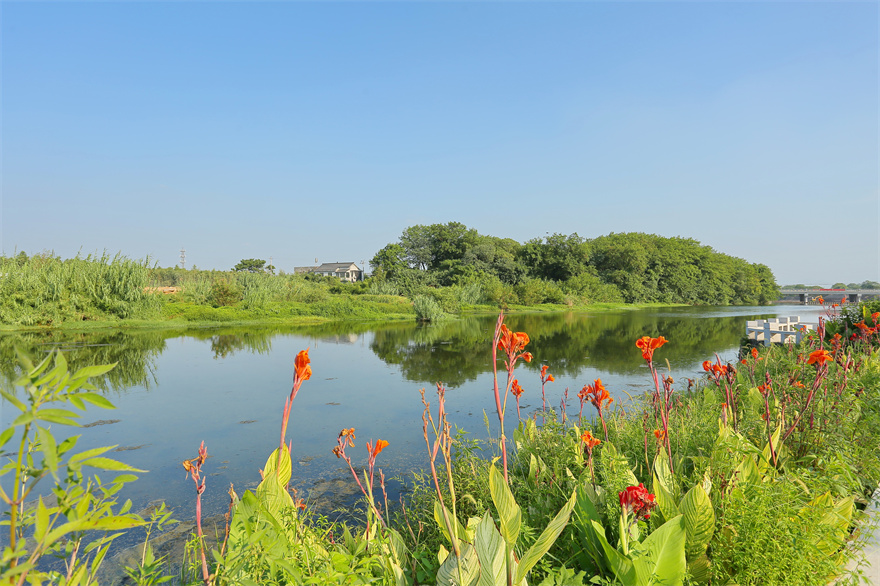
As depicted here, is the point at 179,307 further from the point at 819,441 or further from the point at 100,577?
the point at 819,441

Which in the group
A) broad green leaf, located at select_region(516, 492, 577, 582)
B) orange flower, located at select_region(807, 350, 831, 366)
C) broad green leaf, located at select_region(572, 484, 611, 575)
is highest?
orange flower, located at select_region(807, 350, 831, 366)

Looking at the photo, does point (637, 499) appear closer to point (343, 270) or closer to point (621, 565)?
point (621, 565)

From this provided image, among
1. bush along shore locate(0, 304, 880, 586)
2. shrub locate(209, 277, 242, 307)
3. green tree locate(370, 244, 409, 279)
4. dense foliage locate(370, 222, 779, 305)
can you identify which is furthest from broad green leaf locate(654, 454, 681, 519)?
green tree locate(370, 244, 409, 279)

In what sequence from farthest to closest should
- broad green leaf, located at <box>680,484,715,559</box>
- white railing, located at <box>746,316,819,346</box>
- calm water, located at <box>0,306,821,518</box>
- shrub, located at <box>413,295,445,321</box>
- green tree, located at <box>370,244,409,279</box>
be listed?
green tree, located at <box>370,244,409,279</box> → shrub, located at <box>413,295,445,321</box> → white railing, located at <box>746,316,819,346</box> → calm water, located at <box>0,306,821,518</box> → broad green leaf, located at <box>680,484,715,559</box>

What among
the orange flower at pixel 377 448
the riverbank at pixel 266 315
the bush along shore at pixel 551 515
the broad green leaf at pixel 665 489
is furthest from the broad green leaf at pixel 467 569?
the riverbank at pixel 266 315

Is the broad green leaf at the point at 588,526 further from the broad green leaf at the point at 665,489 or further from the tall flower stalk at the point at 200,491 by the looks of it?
the tall flower stalk at the point at 200,491

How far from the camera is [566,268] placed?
1323 inches

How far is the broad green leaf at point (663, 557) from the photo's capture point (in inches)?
59.0

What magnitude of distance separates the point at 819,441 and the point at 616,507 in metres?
1.50

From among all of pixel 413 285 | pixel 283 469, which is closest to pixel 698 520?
pixel 283 469

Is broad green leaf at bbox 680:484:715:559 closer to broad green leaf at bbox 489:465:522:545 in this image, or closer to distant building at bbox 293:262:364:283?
broad green leaf at bbox 489:465:522:545

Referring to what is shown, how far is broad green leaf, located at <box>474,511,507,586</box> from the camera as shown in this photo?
1.38 metres

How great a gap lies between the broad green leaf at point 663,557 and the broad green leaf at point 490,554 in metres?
0.44

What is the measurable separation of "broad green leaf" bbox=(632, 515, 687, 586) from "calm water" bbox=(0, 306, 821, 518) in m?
2.19
